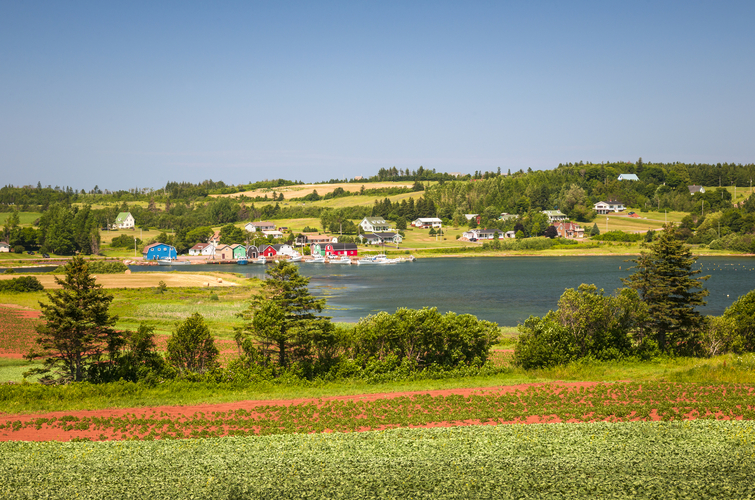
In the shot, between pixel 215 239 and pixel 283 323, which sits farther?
pixel 215 239

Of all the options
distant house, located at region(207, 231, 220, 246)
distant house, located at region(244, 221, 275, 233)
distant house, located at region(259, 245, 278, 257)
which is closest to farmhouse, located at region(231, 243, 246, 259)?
distant house, located at region(259, 245, 278, 257)

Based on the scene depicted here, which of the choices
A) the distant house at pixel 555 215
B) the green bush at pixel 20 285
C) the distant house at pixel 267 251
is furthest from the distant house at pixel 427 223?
the green bush at pixel 20 285

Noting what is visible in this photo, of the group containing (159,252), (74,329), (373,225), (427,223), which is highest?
(373,225)

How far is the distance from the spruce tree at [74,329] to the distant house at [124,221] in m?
134

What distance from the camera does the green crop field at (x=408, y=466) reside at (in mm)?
9266

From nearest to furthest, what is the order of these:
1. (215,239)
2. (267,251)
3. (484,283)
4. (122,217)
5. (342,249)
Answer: (484,283)
(342,249)
(267,251)
(215,239)
(122,217)

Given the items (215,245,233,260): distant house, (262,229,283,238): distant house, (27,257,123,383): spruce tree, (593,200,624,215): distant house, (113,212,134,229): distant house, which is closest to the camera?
(27,257,123,383): spruce tree

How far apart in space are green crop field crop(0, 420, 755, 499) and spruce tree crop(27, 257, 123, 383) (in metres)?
8.48

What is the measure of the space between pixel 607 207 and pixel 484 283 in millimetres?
86255

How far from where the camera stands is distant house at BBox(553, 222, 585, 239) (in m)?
117

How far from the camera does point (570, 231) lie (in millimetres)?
117188

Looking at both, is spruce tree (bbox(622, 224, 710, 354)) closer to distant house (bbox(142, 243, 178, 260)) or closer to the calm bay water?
the calm bay water

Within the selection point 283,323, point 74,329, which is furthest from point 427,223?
point 74,329

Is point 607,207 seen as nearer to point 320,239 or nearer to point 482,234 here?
point 482,234
